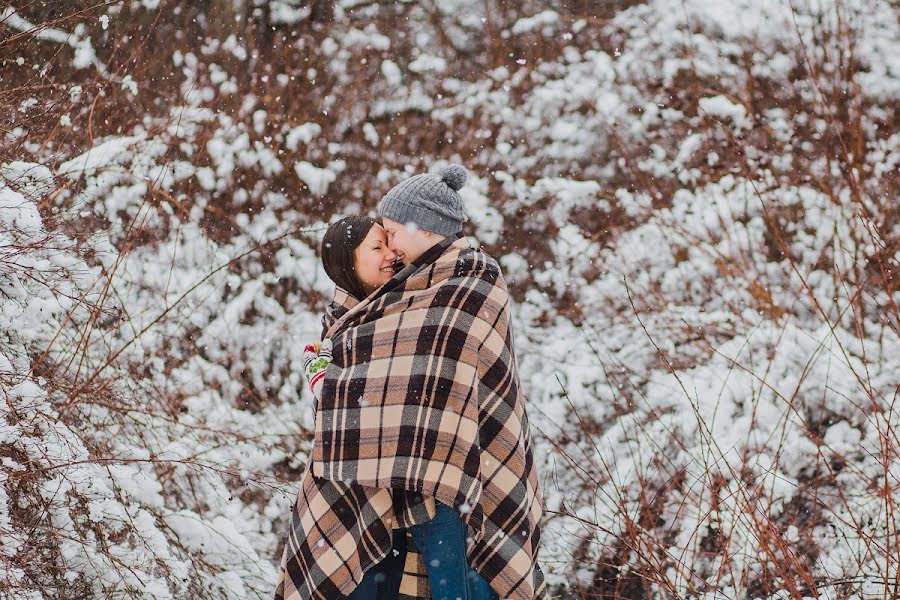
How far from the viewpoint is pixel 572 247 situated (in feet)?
15.0

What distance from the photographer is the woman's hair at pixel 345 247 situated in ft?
6.03

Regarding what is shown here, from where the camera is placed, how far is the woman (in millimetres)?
1650

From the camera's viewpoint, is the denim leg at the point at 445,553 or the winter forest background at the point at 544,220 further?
the winter forest background at the point at 544,220

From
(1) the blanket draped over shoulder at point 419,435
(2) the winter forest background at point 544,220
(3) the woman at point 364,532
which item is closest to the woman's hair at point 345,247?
(3) the woman at point 364,532

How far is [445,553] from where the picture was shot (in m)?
1.63

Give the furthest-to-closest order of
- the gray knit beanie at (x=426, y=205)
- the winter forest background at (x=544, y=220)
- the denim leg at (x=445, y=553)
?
the winter forest background at (x=544, y=220) < the gray knit beanie at (x=426, y=205) < the denim leg at (x=445, y=553)

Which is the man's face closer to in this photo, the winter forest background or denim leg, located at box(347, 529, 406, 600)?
denim leg, located at box(347, 529, 406, 600)

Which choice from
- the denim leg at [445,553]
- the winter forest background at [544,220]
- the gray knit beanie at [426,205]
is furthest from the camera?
the winter forest background at [544,220]

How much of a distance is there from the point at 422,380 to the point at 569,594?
2.06 metres

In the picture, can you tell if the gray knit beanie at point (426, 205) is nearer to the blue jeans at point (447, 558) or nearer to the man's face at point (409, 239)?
the man's face at point (409, 239)

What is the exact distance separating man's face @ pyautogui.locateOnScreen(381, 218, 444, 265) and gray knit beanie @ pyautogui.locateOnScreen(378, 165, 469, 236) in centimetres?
1

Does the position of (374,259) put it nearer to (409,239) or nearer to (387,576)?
(409,239)

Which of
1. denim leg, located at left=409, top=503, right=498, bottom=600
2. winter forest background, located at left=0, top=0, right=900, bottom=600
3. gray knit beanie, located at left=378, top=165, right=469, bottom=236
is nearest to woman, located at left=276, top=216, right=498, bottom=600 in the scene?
denim leg, located at left=409, top=503, right=498, bottom=600

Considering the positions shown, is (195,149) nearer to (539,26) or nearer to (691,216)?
(539,26)
